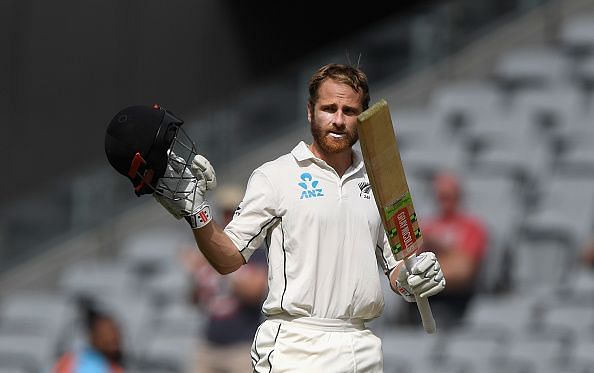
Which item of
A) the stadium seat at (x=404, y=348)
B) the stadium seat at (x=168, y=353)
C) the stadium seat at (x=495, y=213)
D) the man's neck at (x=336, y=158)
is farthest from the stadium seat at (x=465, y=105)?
the man's neck at (x=336, y=158)

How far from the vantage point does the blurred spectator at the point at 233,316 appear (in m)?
8.59

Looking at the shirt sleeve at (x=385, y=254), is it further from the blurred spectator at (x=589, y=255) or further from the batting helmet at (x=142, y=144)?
the blurred spectator at (x=589, y=255)

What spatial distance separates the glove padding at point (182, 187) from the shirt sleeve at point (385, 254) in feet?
2.23

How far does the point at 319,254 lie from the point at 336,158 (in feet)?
1.12

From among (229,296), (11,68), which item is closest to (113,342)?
(229,296)

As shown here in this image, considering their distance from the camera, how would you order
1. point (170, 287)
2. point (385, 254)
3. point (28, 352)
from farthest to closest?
point (170, 287), point (28, 352), point (385, 254)

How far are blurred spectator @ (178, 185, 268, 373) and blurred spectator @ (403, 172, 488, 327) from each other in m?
1.25

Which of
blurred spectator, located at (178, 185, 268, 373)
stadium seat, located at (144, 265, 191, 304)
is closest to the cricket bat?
blurred spectator, located at (178, 185, 268, 373)

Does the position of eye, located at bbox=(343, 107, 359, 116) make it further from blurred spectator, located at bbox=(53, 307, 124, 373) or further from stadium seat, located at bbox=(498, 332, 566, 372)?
stadium seat, located at bbox=(498, 332, 566, 372)

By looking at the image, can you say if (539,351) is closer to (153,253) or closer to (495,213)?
(495,213)

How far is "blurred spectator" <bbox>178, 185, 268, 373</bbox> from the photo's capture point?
8.59m

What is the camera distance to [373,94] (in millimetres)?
12344

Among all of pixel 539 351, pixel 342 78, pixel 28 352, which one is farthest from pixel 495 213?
pixel 342 78

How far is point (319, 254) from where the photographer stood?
493cm
